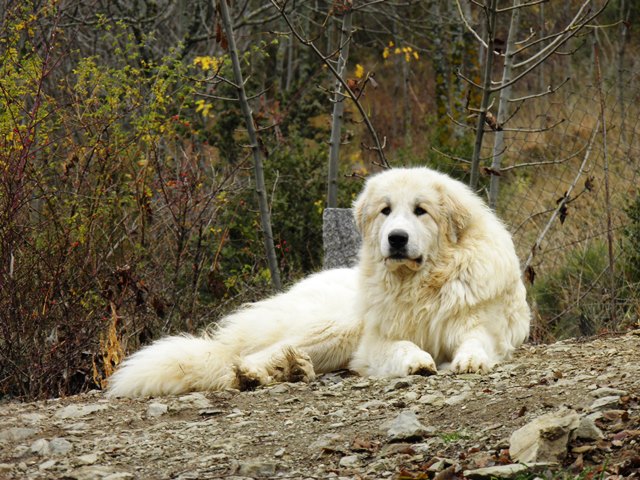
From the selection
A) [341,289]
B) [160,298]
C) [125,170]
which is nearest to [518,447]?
[341,289]

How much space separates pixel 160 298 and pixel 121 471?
2.92 metres

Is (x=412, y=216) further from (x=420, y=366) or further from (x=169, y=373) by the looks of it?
(x=169, y=373)

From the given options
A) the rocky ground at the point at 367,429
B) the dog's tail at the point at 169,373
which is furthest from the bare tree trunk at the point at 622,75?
the dog's tail at the point at 169,373

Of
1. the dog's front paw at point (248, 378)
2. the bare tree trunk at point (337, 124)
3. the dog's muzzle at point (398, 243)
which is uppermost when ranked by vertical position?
the bare tree trunk at point (337, 124)

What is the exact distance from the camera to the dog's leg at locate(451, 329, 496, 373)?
15.5 feet

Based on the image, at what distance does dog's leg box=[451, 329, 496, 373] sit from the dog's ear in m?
0.60

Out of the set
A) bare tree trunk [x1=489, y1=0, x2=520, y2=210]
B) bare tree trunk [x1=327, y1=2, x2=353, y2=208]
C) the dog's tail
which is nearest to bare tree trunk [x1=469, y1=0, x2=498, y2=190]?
bare tree trunk [x1=489, y1=0, x2=520, y2=210]

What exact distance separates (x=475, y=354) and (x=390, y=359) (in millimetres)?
487

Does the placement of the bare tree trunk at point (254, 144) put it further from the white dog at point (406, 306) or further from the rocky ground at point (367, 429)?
the rocky ground at point (367, 429)

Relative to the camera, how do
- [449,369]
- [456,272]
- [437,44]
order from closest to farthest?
[449,369] → [456,272] → [437,44]

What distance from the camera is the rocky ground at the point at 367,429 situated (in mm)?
2992

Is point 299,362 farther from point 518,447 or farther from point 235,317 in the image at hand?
point 518,447

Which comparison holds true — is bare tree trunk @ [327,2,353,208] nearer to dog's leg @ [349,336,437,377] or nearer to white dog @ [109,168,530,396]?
white dog @ [109,168,530,396]

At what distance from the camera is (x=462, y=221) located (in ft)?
17.4
